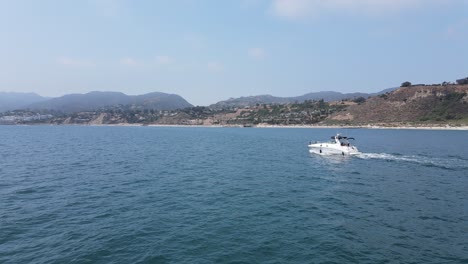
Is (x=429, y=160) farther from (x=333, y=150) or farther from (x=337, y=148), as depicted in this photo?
(x=333, y=150)

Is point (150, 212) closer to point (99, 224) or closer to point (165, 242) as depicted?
point (99, 224)

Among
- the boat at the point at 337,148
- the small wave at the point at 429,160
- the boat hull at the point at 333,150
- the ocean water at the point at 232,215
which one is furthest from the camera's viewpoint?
the boat at the point at 337,148

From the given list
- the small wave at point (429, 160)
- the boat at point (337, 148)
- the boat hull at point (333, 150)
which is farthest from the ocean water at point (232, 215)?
the boat at point (337, 148)

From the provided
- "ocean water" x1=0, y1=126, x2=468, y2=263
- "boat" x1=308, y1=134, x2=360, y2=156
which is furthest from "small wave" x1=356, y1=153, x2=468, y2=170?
"ocean water" x1=0, y1=126, x2=468, y2=263

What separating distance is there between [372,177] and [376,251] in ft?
96.7

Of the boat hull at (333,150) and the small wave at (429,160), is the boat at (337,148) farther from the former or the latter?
the small wave at (429,160)

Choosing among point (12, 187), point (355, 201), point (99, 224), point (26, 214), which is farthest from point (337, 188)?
point (12, 187)

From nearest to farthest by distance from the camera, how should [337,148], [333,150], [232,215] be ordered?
[232,215] → [337,148] → [333,150]

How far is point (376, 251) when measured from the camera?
2131 cm

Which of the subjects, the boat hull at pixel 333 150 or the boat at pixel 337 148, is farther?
the boat at pixel 337 148

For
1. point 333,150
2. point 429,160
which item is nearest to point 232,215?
point 429,160

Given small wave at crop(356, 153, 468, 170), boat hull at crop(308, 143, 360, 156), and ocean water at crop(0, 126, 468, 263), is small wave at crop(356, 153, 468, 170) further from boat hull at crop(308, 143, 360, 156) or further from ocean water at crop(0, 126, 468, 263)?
ocean water at crop(0, 126, 468, 263)

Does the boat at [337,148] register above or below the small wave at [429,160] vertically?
above

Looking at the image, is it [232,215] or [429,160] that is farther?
[429,160]
